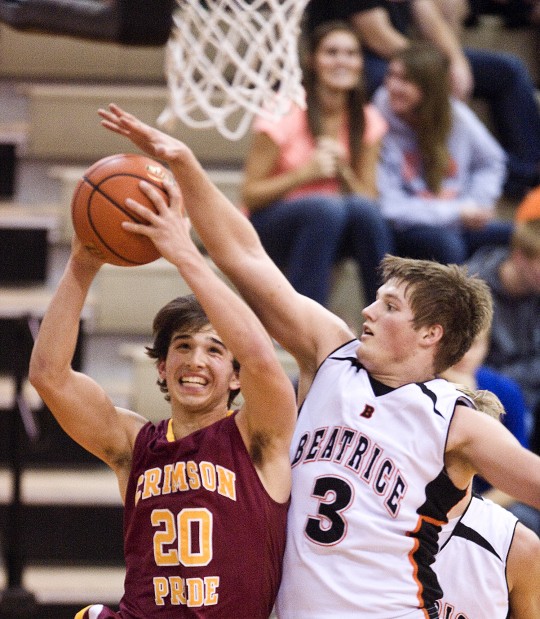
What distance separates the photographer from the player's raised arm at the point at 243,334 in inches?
115

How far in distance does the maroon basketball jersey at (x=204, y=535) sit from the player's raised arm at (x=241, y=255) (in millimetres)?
295

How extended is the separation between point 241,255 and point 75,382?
1.81 feet

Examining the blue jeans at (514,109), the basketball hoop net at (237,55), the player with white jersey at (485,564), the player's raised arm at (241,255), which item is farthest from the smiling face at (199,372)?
the blue jeans at (514,109)

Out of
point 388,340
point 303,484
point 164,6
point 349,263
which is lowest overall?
point 349,263

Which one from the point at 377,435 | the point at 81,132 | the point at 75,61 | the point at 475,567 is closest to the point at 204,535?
the point at 377,435

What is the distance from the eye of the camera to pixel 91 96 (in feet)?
22.6

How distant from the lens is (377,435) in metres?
3.12

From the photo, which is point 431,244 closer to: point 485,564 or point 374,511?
point 485,564

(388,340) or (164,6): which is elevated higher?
(164,6)

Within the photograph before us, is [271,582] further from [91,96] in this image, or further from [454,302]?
[91,96]

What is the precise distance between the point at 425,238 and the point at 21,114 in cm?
261

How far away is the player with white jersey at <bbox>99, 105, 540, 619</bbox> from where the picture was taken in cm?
304

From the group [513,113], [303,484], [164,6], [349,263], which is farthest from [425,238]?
[303,484]

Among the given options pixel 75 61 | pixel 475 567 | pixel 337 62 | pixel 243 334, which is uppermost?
pixel 337 62
